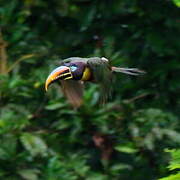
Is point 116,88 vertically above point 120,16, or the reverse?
point 120,16

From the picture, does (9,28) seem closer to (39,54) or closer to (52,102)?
(39,54)

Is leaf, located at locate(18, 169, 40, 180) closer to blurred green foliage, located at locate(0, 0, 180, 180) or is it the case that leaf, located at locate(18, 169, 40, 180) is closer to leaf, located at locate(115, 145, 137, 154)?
blurred green foliage, located at locate(0, 0, 180, 180)

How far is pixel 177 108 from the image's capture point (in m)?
4.87

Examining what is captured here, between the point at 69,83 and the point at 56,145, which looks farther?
the point at 56,145

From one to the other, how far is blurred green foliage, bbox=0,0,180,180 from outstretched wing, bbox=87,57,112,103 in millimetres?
882

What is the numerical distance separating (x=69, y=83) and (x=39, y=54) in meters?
1.02

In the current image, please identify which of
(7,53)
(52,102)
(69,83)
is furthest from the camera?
(7,53)

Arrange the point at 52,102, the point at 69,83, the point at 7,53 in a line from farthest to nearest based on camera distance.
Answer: the point at 7,53 < the point at 52,102 < the point at 69,83

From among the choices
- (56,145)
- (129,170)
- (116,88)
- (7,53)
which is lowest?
(129,170)

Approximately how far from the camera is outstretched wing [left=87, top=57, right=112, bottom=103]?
11.1ft

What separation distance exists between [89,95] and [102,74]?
105 cm

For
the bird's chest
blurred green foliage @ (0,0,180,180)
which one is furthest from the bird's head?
blurred green foliage @ (0,0,180,180)

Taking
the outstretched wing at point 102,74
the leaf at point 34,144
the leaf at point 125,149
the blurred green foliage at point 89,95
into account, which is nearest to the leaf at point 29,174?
the blurred green foliage at point 89,95

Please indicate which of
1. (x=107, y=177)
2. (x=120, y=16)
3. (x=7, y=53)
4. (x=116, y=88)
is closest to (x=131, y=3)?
(x=120, y=16)
